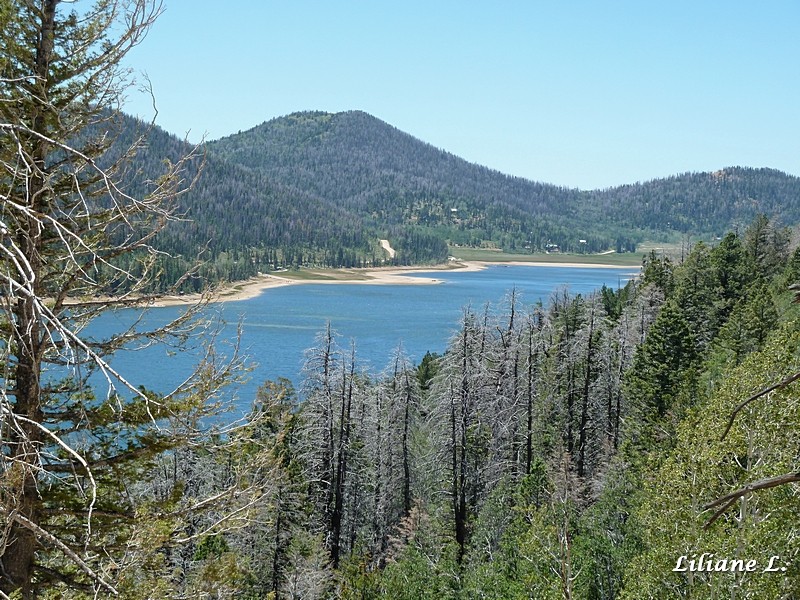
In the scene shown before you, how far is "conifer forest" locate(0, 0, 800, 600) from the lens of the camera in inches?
213

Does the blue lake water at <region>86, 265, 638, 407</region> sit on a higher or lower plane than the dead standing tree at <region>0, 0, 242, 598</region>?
lower

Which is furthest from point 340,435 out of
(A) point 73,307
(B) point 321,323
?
(B) point 321,323

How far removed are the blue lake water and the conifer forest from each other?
59.5 inches

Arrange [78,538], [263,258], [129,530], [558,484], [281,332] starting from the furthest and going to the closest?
1. [263,258]
2. [281,332]
3. [558,484]
4. [129,530]
5. [78,538]

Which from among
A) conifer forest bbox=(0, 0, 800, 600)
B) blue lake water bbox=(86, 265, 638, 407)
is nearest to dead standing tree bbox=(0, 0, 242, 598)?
conifer forest bbox=(0, 0, 800, 600)

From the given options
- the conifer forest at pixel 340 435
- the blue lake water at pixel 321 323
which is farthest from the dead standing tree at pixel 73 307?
the blue lake water at pixel 321 323

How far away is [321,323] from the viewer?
3260 inches

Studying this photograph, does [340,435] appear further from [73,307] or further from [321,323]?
[321,323]

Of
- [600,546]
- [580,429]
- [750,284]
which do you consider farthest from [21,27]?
[750,284]

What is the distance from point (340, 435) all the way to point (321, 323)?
57504mm

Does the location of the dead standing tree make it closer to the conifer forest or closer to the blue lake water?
the conifer forest

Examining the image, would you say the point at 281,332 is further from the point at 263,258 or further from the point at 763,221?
the point at 263,258

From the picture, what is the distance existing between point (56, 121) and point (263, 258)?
17199 centimetres

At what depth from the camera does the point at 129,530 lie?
20.9 feet
